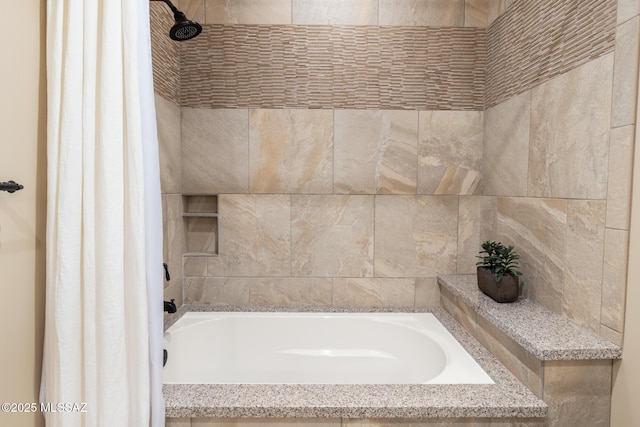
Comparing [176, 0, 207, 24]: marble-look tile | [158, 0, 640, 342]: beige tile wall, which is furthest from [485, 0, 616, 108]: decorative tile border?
[176, 0, 207, 24]: marble-look tile

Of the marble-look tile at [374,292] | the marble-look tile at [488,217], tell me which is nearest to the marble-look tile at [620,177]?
the marble-look tile at [488,217]

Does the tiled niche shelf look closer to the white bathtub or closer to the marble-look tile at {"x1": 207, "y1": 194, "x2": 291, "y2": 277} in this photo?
the marble-look tile at {"x1": 207, "y1": 194, "x2": 291, "y2": 277}

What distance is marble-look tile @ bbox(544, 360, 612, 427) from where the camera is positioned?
1.16 meters

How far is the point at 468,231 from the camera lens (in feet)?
7.06

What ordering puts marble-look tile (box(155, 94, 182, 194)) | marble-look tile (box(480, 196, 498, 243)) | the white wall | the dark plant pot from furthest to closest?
marble-look tile (box(480, 196, 498, 243))
marble-look tile (box(155, 94, 182, 194))
the dark plant pot
the white wall

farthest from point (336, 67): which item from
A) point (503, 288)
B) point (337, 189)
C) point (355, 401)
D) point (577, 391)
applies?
point (577, 391)

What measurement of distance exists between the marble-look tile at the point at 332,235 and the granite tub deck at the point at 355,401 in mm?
930

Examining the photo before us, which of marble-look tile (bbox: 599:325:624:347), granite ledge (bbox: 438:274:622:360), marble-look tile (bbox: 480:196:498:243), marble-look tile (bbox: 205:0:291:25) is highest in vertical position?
marble-look tile (bbox: 205:0:291:25)

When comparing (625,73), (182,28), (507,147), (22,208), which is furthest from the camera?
(507,147)

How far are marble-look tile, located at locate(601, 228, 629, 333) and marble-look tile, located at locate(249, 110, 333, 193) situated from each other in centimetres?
132

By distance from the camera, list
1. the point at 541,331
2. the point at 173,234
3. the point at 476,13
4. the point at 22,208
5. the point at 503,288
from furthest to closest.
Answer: the point at 476,13, the point at 173,234, the point at 503,288, the point at 541,331, the point at 22,208

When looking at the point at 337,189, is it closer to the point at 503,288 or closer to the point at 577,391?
the point at 503,288

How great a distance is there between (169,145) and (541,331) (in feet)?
6.30

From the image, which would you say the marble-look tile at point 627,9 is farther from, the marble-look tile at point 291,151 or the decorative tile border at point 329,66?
the marble-look tile at point 291,151
